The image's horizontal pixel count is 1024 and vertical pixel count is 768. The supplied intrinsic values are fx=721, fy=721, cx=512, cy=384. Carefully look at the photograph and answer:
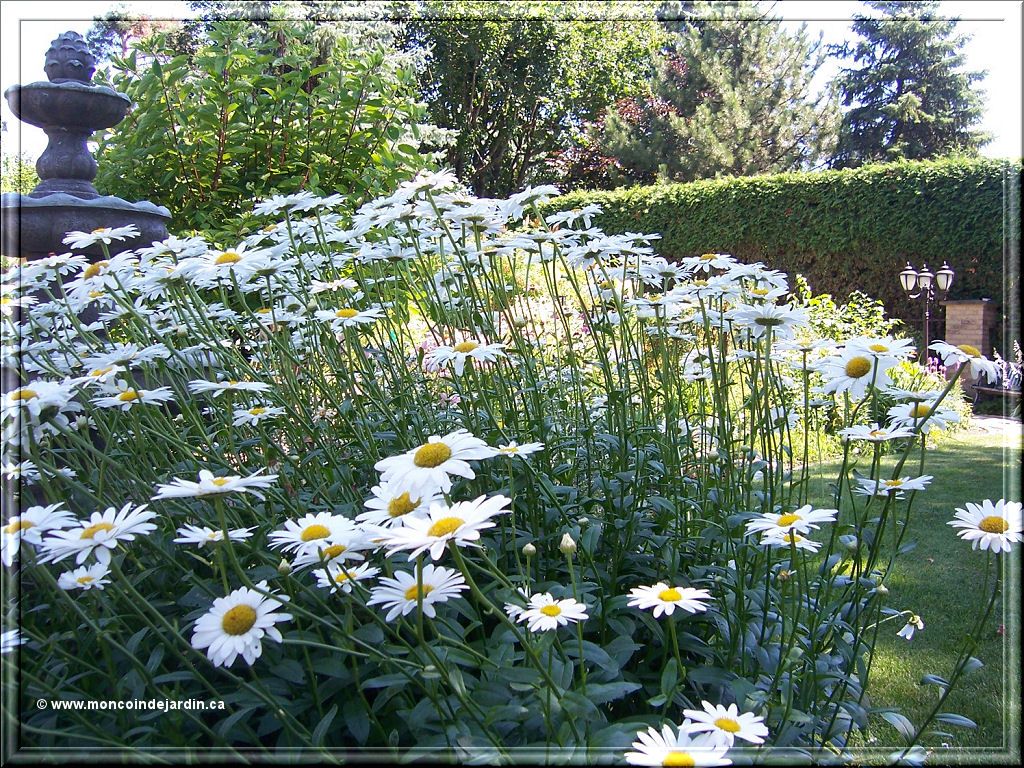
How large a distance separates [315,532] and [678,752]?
1.91 feet

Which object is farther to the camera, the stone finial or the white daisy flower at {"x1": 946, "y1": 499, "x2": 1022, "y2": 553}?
the stone finial

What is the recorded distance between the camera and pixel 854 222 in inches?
384

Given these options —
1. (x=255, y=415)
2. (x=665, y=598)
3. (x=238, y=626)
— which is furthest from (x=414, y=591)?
(x=255, y=415)

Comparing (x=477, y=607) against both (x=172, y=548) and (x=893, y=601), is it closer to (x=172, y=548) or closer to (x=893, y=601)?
(x=172, y=548)

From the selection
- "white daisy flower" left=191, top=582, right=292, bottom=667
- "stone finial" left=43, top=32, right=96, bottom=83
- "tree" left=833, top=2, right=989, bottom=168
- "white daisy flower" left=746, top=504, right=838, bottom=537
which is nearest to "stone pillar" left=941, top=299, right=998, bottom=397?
"tree" left=833, top=2, right=989, bottom=168

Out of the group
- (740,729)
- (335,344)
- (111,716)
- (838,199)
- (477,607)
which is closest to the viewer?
(740,729)

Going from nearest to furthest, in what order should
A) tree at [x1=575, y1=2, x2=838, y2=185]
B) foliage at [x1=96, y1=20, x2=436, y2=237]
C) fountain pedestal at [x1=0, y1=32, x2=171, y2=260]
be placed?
fountain pedestal at [x1=0, y1=32, x2=171, y2=260], foliage at [x1=96, y1=20, x2=436, y2=237], tree at [x1=575, y1=2, x2=838, y2=185]

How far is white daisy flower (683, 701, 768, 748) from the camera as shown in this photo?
2.93ft

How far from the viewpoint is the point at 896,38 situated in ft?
18.1

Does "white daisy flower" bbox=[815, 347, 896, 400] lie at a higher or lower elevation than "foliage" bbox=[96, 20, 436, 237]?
lower

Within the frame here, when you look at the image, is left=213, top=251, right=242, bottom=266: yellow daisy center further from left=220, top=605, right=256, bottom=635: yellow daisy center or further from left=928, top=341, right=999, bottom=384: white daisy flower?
left=928, top=341, right=999, bottom=384: white daisy flower

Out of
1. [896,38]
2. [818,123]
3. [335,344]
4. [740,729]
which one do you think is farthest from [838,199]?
[740,729]

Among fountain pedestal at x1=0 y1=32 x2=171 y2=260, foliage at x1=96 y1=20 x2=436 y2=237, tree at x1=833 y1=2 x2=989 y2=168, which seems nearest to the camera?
fountain pedestal at x1=0 y1=32 x2=171 y2=260

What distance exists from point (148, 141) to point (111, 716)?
300 cm
